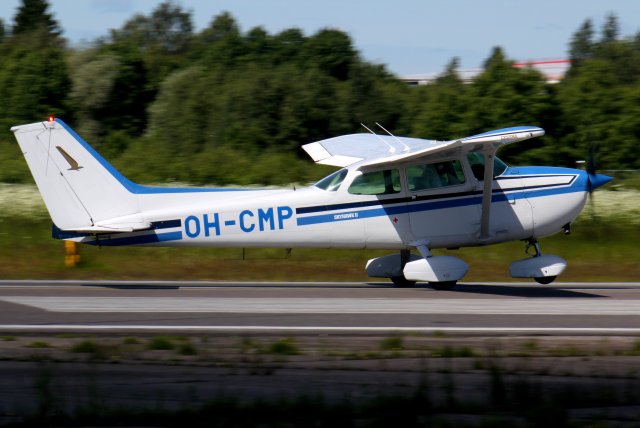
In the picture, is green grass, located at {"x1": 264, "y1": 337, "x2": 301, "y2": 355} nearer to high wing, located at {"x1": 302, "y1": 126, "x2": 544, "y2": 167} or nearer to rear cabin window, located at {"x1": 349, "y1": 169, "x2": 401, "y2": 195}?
high wing, located at {"x1": 302, "y1": 126, "x2": 544, "y2": 167}

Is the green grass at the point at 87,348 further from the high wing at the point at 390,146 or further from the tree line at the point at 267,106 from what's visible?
the tree line at the point at 267,106

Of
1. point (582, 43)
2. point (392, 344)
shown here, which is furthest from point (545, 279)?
point (582, 43)

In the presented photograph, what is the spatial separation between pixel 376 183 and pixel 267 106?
2519 centimetres

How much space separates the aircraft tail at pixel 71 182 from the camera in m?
14.3

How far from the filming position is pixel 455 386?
7.78 m

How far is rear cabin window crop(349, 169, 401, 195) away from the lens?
49.7 ft

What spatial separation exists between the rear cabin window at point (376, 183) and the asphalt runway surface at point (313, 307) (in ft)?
5.32

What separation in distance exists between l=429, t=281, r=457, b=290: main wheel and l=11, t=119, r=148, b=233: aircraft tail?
478 cm

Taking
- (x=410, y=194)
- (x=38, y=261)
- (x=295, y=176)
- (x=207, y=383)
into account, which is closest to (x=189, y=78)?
(x=295, y=176)

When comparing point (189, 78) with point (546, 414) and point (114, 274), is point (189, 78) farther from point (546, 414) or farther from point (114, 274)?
point (546, 414)

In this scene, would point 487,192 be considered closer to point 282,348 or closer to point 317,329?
point 317,329

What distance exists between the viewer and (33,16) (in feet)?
303

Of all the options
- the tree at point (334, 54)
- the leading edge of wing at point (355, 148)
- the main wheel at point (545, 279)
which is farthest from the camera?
the tree at point (334, 54)

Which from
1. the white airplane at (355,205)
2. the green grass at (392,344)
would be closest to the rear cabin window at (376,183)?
the white airplane at (355,205)
